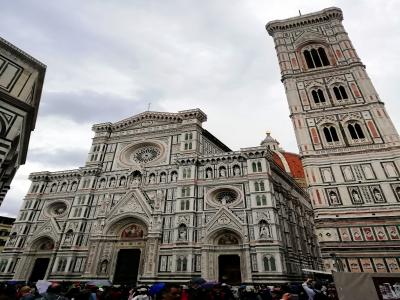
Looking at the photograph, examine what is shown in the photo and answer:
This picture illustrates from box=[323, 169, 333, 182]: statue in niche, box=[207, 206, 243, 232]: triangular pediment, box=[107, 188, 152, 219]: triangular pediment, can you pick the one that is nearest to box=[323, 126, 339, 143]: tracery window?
box=[323, 169, 333, 182]: statue in niche

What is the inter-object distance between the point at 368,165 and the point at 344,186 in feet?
8.73

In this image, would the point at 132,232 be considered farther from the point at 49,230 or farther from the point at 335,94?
the point at 335,94

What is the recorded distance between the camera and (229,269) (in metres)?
20.6

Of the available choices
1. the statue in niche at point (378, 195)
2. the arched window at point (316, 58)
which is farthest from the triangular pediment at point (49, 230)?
the arched window at point (316, 58)

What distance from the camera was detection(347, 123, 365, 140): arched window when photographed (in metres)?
22.1

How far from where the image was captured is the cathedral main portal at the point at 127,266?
885 inches

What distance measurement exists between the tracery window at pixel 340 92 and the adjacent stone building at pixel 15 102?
80.6 feet

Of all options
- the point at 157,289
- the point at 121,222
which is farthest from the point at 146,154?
the point at 157,289

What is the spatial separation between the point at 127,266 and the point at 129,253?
3.66ft

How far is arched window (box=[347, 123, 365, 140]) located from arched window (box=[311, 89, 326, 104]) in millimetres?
3930

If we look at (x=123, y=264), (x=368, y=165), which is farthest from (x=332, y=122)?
(x=123, y=264)

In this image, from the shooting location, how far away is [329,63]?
91.5 feet

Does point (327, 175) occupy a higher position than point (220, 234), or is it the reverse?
point (327, 175)

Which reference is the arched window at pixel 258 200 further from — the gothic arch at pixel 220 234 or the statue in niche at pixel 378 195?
the statue in niche at pixel 378 195
